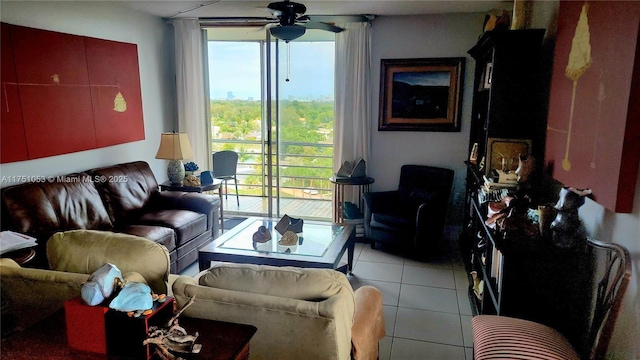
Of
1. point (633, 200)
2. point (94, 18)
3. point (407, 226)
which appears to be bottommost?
Result: point (407, 226)

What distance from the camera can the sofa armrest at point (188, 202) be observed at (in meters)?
4.15

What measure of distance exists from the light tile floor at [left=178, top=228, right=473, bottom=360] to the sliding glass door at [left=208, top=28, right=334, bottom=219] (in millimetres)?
1480

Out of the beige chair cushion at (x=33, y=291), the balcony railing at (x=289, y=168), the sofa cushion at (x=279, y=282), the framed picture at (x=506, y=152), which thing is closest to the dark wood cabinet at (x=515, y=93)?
the framed picture at (x=506, y=152)

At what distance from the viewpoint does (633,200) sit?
1693 millimetres

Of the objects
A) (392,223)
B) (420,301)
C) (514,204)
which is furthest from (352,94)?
(514,204)

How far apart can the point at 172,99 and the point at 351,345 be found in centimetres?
448

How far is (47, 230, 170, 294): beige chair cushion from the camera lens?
1.77 metres

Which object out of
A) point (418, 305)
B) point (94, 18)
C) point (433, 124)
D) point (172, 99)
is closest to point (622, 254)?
point (418, 305)

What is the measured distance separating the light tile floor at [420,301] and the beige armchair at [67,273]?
1.54 metres

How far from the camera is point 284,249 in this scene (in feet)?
10.7

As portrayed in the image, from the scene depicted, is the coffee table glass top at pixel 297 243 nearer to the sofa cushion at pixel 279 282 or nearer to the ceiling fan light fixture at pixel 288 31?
the sofa cushion at pixel 279 282

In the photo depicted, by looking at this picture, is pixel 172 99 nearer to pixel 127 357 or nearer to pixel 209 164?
pixel 209 164

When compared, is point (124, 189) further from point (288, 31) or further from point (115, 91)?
point (288, 31)

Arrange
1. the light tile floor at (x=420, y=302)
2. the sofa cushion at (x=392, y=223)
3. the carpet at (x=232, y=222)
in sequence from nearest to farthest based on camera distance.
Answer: the light tile floor at (x=420, y=302) < the sofa cushion at (x=392, y=223) < the carpet at (x=232, y=222)
